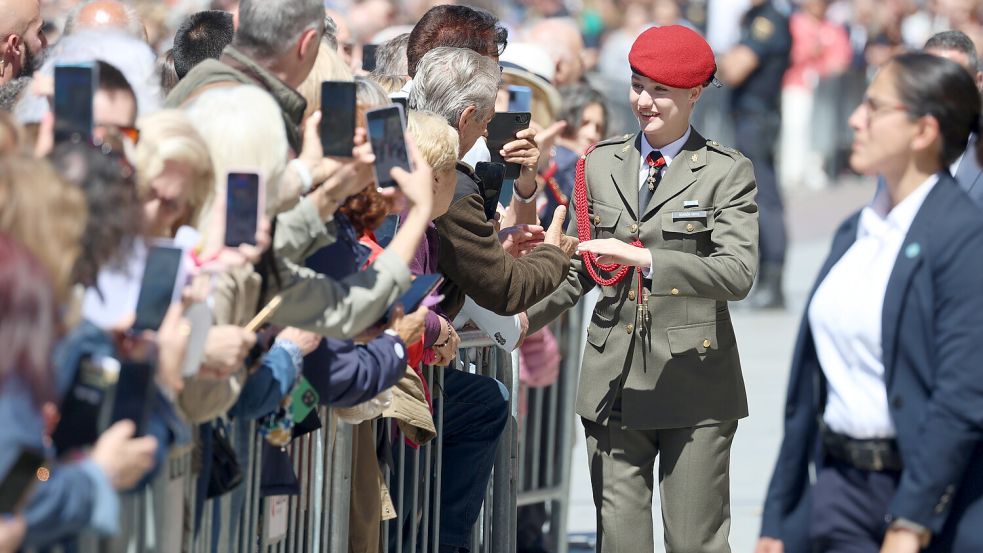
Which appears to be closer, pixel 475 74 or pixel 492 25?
pixel 475 74

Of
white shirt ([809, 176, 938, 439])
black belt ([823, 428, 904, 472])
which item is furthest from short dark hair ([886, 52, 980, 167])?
black belt ([823, 428, 904, 472])

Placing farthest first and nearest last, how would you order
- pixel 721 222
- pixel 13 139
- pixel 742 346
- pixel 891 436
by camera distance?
1. pixel 742 346
2. pixel 721 222
3. pixel 891 436
4. pixel 13 139

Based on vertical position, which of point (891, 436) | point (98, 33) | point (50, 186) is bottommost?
point (891, 436)

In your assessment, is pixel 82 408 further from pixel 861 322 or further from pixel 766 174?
pixel 766 174

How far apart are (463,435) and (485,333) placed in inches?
15.6

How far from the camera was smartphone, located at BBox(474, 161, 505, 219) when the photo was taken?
211 inches

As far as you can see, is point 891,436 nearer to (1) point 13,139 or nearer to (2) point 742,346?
(1) point 13,139

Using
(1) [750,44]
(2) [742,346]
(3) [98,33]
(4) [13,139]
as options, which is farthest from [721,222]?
(1) [750,44]

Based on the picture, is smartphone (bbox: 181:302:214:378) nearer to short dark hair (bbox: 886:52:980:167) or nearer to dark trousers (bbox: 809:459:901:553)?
dark trousers (bbox: 809:459:901:553)

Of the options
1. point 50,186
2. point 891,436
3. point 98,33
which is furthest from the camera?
point 98,33

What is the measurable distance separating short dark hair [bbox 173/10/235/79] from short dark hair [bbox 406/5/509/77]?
0.65 m

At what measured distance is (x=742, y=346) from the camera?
41.3 feet

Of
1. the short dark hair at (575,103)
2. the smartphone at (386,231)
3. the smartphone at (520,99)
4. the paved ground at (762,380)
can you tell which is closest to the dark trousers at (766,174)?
the paved ground at (762,380)

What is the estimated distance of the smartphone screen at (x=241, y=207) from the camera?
364cm
